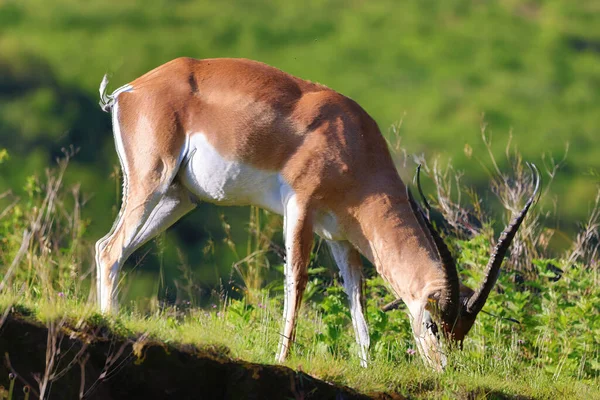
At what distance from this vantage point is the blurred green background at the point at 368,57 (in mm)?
Answer: 48062

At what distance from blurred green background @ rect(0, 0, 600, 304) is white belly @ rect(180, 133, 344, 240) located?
3539cm

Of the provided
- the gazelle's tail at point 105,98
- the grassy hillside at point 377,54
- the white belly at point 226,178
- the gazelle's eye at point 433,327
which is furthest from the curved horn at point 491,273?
the grassy hillside at point 377,54

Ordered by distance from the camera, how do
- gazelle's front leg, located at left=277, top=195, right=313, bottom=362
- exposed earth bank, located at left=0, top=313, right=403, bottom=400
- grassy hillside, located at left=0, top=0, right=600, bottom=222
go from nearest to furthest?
exposed earth bank, located at left=0, top=313, right=403, bottom=400
gazelle's front leg, located at left=277, top=195, right=313, bottom=362
grassy hillside, located at left=0, top=0, right=600, bottom=222

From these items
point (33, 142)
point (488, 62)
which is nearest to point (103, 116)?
point (33, 142)

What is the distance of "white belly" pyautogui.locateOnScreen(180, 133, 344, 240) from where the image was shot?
784 cm

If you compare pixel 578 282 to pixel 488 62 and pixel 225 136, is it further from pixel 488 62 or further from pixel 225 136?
pixel 488 62

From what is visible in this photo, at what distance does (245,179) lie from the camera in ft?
25.9

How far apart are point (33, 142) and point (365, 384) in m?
38.5

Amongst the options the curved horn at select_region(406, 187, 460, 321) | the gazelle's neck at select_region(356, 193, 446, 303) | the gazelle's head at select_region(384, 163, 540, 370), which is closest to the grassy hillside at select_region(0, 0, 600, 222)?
the gazelle's neck at select_region(356, 193, 446, 303)

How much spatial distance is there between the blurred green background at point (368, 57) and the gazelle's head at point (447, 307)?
1431 inches

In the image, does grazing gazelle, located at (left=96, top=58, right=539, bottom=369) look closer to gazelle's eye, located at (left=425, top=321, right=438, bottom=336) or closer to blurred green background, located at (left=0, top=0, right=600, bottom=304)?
gazelle's eye, located at (left=425, top=321, right=438, bottom=336)

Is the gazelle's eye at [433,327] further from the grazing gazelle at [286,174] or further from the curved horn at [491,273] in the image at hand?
the curved horn at [491,273]

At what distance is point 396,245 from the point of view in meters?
7.70

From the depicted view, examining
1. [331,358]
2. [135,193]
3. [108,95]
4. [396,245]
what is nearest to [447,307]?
[396,245]
